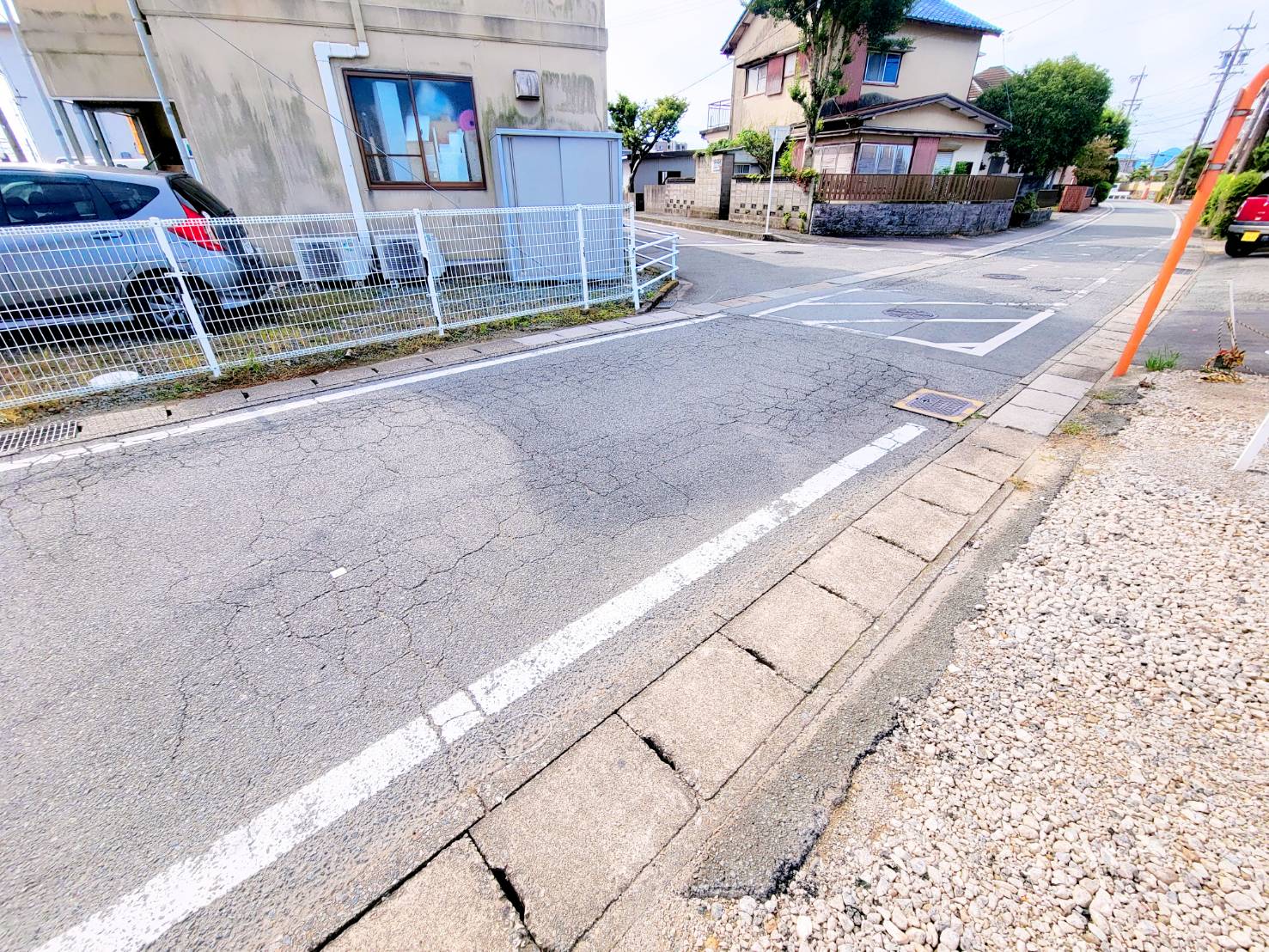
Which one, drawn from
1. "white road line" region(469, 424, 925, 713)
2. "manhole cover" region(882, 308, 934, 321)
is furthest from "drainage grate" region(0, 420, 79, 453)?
"manhole cover" region(882, 308, 934, 321)

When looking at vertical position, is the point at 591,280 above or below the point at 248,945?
above

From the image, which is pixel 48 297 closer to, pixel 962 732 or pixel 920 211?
pixel 962 732

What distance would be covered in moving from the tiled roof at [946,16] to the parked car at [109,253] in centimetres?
2697

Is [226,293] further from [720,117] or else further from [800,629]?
[720,117]

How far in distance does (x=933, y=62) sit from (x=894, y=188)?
33.7 feet

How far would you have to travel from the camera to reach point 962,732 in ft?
5.98

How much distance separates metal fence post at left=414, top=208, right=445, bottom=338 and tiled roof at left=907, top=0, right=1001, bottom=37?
25564 mm

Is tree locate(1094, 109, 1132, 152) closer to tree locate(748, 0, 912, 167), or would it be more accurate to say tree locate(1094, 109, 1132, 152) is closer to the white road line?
tree locate(748, 0, 912, 167)

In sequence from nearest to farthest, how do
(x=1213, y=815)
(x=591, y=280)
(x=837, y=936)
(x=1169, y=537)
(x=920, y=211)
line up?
1. (x=837, y=936)
2. (x=1213, y=815)
3. (x=1169, y=537)
4. (x=591, y=280)
5. (x=920, y=211)

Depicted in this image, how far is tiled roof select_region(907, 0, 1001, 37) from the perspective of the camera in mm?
21578

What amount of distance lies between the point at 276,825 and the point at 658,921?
1170 mm

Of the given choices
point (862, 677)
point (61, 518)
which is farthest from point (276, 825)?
point (61, 518)

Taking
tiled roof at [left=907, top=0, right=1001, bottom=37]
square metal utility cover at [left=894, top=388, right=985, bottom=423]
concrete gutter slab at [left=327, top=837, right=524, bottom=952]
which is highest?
tiled roof at [left=907, top=0, right=1001, bottom=37]

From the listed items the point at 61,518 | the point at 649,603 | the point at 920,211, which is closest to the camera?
the point at 649,603
